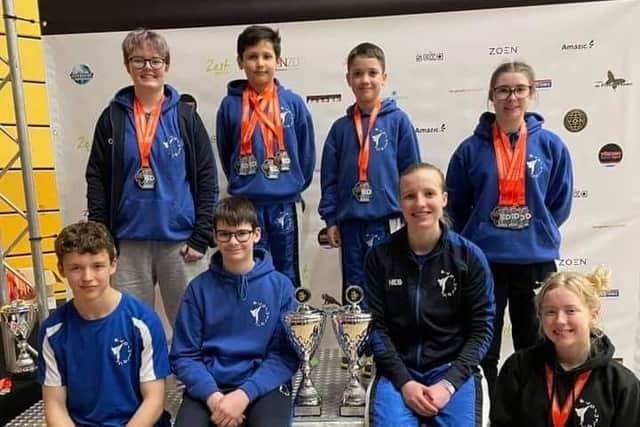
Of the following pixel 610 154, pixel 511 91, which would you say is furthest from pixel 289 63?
pixel 610 154

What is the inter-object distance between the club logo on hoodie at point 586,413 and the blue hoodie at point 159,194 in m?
1.70

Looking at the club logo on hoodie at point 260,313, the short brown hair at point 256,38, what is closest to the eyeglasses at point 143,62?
the short brown hair at point 256,38

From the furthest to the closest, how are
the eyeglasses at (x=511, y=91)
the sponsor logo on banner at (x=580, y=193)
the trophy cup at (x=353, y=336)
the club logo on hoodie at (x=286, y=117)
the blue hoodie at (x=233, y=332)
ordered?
the sponsor logo on banner at (x=580, y=193), the club logo on hoodie at (x=286, y=117), the eyeglasses at (x=511, y=91), the trophy cup at (x=353, y=336), the blue hoodie at (x=233, y=332)

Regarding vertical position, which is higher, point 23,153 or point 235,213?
point 23,153

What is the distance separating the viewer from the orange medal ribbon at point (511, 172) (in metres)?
2.76

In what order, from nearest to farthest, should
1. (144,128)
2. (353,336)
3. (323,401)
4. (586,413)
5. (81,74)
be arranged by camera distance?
(586,413) → (353,336) → (323,401) → (144,128) → (81,74)

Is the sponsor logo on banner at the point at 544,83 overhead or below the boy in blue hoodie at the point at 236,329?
overhead

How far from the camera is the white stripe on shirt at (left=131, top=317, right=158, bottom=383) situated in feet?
7.18

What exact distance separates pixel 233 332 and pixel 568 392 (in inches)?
45.4

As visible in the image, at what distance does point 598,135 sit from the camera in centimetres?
348

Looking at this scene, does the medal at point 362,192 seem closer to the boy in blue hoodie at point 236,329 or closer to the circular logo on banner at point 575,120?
the boy in blue hoodie at point 236,329

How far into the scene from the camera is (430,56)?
350cm

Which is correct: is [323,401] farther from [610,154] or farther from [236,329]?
[610,154]

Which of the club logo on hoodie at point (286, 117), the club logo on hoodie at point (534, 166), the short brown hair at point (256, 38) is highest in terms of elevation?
the short brown hair at point (256, 38)
